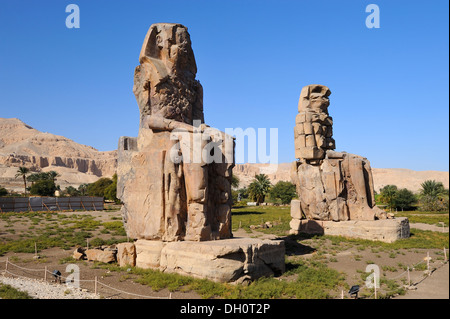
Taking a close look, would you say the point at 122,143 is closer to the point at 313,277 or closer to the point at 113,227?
the point at 313,277

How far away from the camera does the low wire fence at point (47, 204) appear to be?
24766 millimetres

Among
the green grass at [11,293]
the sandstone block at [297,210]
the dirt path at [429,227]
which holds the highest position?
the sandstone block at [297,210]

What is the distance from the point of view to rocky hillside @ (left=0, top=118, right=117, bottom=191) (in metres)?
93.8

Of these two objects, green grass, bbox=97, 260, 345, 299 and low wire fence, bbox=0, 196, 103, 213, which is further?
low wire fence, bbox=0, 196, 103, 213

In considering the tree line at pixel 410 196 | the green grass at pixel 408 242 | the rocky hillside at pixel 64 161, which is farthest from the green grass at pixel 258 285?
the rocky hillside at pixel 64 161

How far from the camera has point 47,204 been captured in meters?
26.5

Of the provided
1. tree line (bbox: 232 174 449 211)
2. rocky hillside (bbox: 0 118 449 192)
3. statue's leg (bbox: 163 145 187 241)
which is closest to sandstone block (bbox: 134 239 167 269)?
statue's leg (bbox: 163 145 187 241)

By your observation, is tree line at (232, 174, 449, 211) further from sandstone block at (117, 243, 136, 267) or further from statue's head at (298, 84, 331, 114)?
sandstone block at (117, 243, 136, 267)

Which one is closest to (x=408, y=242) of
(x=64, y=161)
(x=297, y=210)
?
(x=297, y=210)

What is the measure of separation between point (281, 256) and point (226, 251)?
1.93m

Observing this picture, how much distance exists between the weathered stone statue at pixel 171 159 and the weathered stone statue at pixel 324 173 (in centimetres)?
645

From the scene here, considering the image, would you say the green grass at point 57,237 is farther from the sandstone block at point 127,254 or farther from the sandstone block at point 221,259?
the sandstone block at point 221,259

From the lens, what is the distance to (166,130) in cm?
828

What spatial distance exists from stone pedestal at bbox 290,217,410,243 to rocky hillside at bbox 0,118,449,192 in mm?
65619
